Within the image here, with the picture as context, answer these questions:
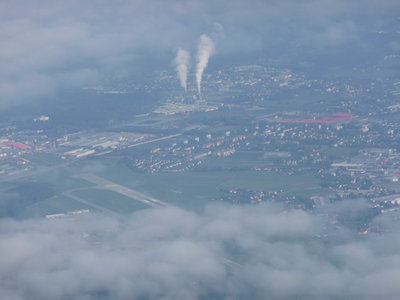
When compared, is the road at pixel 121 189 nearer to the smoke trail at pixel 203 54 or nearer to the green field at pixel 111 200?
the green field at pixel 111 200

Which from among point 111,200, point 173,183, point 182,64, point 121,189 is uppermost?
point 182,64

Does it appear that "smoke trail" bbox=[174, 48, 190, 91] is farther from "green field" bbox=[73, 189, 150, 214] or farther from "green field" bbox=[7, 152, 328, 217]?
"green field" bbox=[73, 189, 150, 214]

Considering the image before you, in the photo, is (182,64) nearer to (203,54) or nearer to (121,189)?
(203,54)

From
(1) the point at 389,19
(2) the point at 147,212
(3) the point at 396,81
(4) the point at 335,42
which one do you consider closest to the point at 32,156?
(2) the point at 147,212

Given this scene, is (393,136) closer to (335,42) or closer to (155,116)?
(155,116)

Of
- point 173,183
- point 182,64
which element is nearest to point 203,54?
point 182,64

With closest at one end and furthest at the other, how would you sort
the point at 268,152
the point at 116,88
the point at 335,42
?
1. the point at 268,152
2. the point at 116,88
3. the point at 335,42

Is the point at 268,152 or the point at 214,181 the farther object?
the point at 268,152
